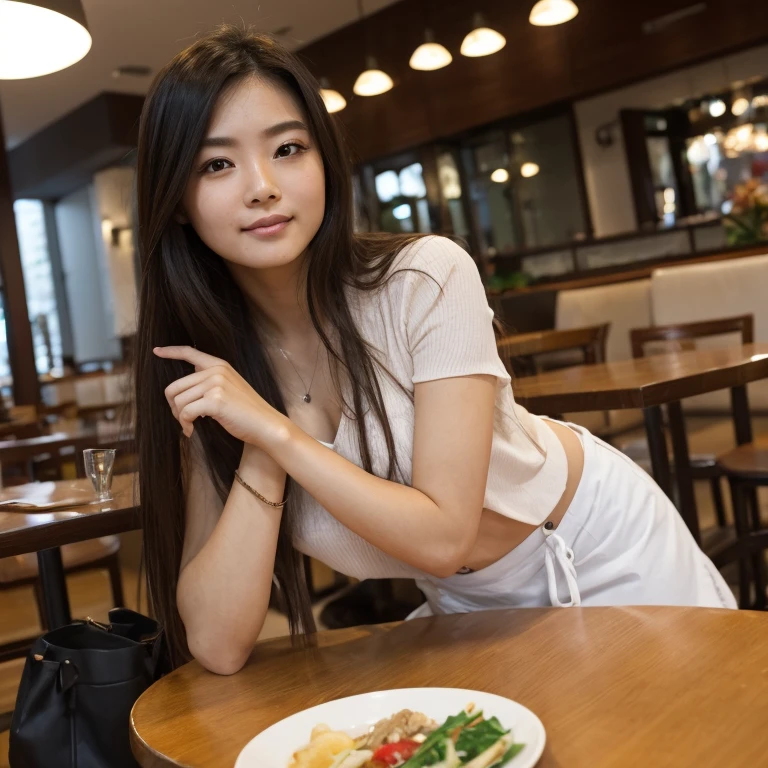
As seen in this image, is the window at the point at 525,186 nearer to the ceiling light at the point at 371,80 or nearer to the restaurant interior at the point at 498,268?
the restaurant interior at the point at 498,268

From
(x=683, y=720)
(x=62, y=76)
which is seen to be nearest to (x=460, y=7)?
(x=62, y=76)

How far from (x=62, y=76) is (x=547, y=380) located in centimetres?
761

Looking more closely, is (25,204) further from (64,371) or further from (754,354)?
(754,354)

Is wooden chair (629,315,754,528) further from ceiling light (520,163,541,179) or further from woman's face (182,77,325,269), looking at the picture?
ceiling light (520,163,541,179)

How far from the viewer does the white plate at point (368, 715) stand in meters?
0.71

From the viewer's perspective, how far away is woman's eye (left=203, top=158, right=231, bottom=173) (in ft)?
3.92

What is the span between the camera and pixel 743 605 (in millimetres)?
2592

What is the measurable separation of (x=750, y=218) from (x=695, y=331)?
296 centimetres

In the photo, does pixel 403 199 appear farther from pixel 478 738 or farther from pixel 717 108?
pixel 478 738

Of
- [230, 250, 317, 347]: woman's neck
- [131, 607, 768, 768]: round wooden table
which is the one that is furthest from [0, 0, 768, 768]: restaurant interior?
[230, 250, 317, 347]: woman's neck

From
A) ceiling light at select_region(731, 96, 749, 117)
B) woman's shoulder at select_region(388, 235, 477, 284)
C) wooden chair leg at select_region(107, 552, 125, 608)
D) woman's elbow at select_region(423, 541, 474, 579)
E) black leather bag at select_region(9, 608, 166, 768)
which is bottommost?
wooden chair leg at select_region(107, 552, 125, 608)

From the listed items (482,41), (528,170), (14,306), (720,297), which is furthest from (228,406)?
(528,170)

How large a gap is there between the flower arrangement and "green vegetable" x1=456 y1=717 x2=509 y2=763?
5724 millimetres

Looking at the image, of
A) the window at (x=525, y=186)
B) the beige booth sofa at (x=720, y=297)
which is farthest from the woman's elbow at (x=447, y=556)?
the window at (x=525, y=186)
